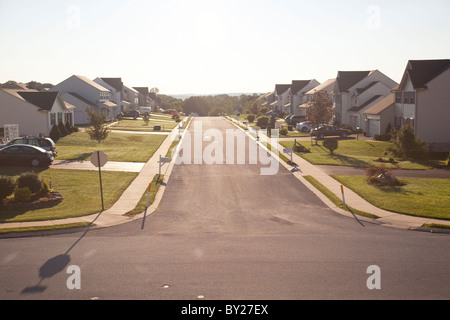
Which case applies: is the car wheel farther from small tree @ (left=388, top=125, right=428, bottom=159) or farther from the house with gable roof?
small tree @ (left=388, top=125, right=428, bottom=159)

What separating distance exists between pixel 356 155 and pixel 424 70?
1176 centimetres

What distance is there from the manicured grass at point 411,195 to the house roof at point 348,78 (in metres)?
42.8

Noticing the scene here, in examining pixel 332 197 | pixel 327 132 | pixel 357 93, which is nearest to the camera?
pixel 332 197

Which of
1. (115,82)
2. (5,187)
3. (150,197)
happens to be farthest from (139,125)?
(5,187)

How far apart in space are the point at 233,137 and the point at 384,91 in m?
24.3

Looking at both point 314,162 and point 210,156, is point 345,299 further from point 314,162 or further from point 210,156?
point 210,156

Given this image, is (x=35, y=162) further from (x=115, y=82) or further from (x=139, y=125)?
(x=115, y=82)

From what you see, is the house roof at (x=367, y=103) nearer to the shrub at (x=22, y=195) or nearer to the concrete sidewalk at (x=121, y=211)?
the concrete sidewalk at (x=121, y=211)

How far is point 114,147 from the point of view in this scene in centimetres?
4588

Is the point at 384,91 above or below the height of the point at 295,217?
above

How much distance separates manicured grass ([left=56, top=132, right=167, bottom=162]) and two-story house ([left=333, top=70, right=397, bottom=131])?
27.8 metres

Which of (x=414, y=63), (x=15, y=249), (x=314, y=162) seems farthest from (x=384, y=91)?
(x=15, y=249)
